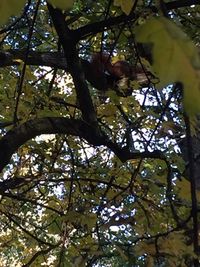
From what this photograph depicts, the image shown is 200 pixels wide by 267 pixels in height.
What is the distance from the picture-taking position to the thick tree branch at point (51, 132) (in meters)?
1.57

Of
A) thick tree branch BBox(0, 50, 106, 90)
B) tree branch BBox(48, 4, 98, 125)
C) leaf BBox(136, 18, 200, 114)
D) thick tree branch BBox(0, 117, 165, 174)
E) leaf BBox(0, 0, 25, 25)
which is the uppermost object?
thick tree branch BBox(0, 50, 106, 90)

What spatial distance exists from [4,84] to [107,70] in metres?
0.84

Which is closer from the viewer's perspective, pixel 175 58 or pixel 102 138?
pixel 175 58

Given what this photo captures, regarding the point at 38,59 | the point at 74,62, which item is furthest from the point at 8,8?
the point at 38,59

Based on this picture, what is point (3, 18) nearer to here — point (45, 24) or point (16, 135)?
point (16, 135)

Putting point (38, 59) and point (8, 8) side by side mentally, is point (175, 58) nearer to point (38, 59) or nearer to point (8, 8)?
point (8, 8)

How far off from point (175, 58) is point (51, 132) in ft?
4.76

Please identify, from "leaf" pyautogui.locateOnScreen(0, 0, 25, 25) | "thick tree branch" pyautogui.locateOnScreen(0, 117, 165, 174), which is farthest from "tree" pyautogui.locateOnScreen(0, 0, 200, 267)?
"leaf" pyautogui.locateOnScreen(0, 0, 25, 25)

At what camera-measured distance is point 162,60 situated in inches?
10.2

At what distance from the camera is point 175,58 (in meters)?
0.25

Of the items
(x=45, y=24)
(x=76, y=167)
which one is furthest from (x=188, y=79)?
(x=45, y=24)

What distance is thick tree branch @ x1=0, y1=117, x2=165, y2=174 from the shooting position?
1.57m

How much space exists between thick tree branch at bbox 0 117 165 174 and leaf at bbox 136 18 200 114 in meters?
1.31

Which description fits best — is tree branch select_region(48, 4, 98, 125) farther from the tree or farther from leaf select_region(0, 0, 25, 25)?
leaf select_region(0, 0, 25, 25)
